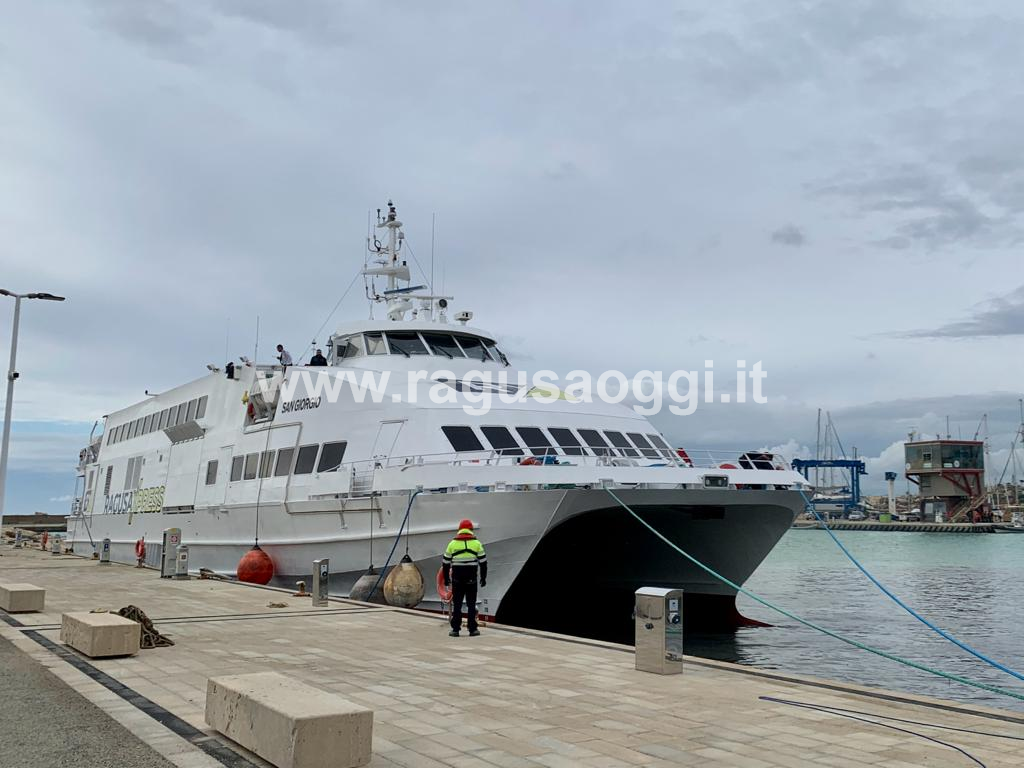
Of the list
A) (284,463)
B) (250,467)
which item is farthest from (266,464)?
(250,467)

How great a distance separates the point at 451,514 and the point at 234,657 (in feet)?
19.0

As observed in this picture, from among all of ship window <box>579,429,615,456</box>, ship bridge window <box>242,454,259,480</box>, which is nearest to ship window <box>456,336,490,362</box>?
ship window <box>579,429,615,456</box>

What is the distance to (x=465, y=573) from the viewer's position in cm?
1052

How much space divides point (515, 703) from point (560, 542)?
1004cm

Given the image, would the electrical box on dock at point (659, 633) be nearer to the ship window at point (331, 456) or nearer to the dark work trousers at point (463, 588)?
the dark work trousers at point (463, 588)

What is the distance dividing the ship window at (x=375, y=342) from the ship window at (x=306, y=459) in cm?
287

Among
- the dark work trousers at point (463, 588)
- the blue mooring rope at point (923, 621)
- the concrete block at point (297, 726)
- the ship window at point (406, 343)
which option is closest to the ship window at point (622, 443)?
the blue mooring rope at point (923, 621)

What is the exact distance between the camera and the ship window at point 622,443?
17.3m

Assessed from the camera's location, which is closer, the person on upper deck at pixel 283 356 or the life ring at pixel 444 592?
the life ring at pixel 444 592

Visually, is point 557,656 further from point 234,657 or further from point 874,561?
point 874,561

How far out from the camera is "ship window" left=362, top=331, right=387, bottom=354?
19812 millimetres

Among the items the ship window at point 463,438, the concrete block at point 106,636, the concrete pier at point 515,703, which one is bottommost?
the concrete pier at point 515,703

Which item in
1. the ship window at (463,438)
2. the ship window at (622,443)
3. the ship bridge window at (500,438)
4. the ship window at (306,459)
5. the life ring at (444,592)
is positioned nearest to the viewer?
the life ring at (444,592)

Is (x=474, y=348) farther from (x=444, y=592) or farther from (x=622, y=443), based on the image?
(x=444, y=592)
